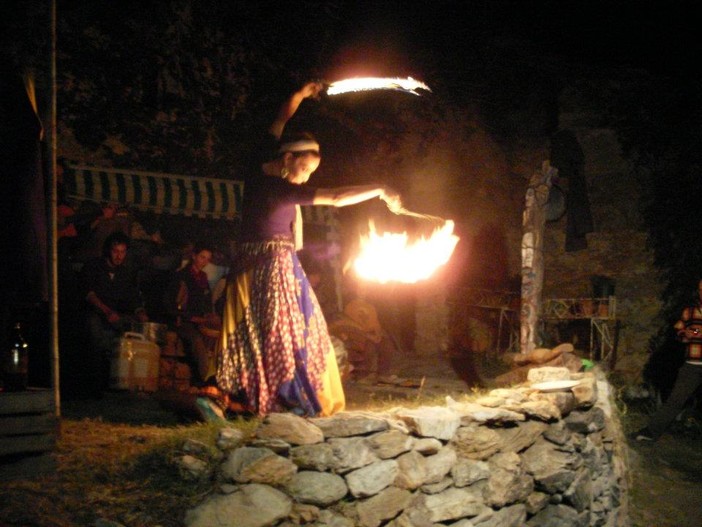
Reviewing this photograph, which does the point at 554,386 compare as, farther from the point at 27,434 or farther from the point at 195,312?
the point at 195,312

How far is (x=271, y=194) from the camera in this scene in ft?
14.0

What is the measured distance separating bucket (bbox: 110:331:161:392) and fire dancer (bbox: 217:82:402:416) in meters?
2.93

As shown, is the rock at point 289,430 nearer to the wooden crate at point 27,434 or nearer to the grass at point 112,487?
the grass at point 112,487

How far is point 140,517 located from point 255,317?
58.7 inches

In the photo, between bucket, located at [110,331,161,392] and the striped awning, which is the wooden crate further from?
the striped awning

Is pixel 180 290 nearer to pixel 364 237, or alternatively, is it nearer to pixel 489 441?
pixel 364 237

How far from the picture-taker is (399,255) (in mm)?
5230

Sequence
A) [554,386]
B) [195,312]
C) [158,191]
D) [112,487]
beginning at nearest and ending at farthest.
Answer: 1. [112,487]
2. [554,386]
3. [195,312]
4. [158,191]

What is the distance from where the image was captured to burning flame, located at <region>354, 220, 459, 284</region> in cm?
509

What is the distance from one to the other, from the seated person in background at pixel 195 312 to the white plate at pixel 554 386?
12.9 feet

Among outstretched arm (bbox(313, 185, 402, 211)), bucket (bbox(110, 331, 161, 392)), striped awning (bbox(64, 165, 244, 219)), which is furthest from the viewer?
striped awning (bbox(64, 165, 244, 219))

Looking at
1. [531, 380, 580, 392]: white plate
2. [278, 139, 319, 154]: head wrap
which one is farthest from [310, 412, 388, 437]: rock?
[531, 380, 580, 392]: white plate

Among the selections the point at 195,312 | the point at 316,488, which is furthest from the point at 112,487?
the point at 195,312

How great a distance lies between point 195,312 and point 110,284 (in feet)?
3.68
